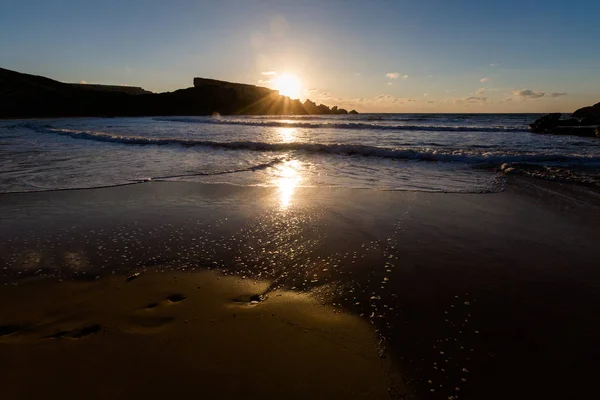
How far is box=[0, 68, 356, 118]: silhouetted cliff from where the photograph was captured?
56469 millimetres

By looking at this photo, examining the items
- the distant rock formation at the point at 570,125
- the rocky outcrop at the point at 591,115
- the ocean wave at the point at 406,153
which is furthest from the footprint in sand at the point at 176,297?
the rocky outcrop at the point at 591,115

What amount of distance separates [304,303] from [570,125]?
3297 centimetres

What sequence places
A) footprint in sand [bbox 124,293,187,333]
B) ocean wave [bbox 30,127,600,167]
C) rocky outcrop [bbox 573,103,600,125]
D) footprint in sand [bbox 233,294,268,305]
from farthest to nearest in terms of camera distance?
rocky outcrop [bbox 573,103,600,125], ocean wave [bbox 30,127,600,167], footprint in sand [bbox 233,294,268,305], footprint in sand [bbox 124,293,187,333]

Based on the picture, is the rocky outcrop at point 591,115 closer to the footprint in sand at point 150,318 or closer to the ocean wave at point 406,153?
the ocean wave at point 406,153

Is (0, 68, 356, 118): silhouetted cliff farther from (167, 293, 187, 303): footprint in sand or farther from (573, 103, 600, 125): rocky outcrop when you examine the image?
(167, 293, 187, 303): footprint in sand

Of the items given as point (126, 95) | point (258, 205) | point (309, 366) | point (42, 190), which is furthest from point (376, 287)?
point (126, 95)

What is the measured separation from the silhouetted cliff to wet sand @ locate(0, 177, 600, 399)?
212 ft

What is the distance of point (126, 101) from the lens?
228 ft

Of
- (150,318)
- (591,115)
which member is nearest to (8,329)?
(150,318)

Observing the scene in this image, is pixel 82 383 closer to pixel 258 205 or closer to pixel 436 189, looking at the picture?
pixel 258 205

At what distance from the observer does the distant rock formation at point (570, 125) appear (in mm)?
22250

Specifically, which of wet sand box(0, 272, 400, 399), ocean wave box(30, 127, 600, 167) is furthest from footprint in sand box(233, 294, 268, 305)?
ocean wave box(30, 127, 600, 167)

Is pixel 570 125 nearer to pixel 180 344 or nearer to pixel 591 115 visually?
pixel 591 115

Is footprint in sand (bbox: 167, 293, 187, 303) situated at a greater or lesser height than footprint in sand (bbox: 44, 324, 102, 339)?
greater
